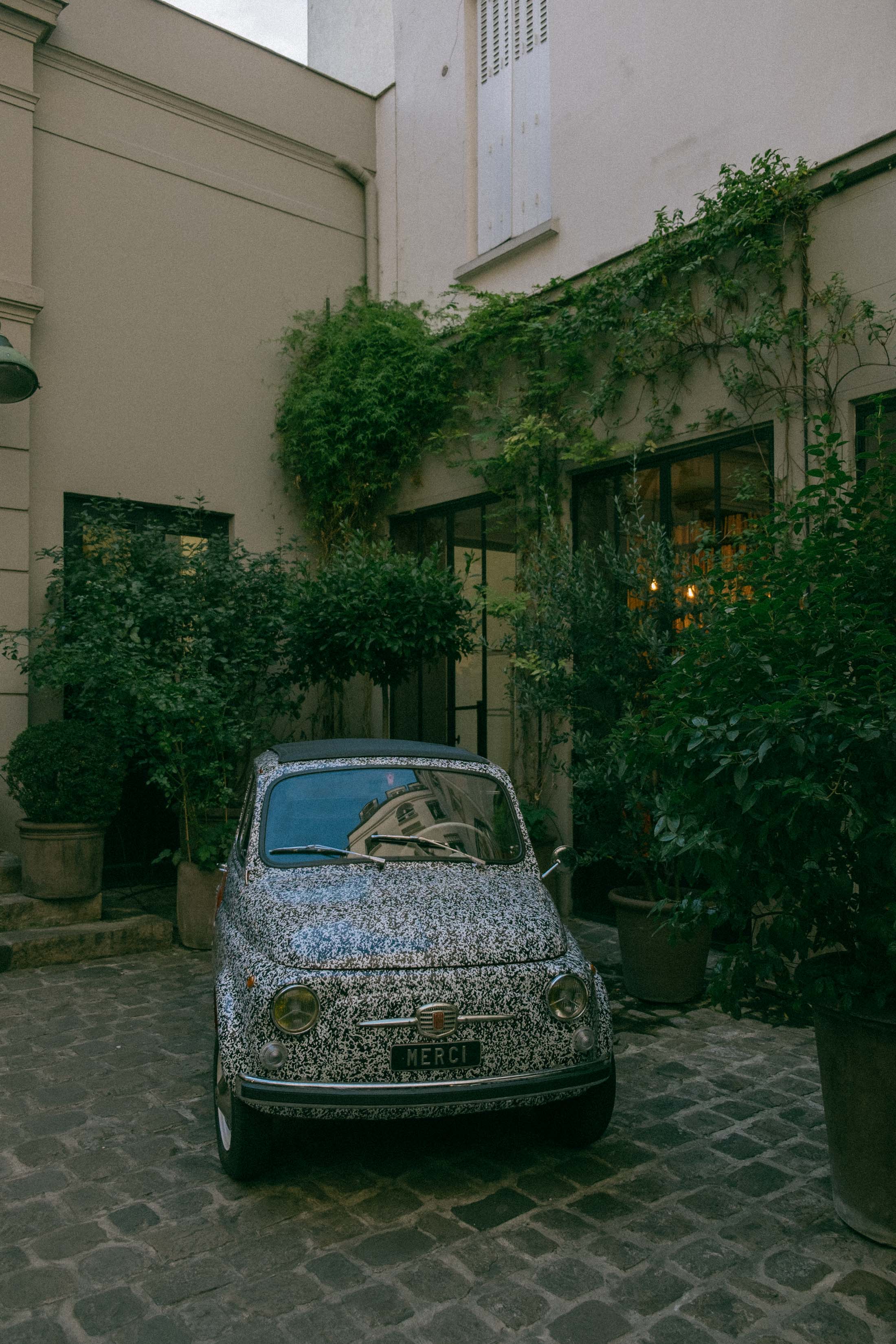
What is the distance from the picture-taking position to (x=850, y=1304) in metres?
3.05

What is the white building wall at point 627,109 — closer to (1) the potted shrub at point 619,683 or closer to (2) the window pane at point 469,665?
(2) the window pane at point 469,665

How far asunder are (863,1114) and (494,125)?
982 centimetres

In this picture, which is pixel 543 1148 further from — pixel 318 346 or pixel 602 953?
pixel 318 346

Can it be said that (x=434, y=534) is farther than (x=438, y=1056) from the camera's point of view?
Yes

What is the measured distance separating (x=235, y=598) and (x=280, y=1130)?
5.47 meters

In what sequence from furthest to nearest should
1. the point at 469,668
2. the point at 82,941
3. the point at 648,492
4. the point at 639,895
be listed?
the point at 469,668
the point at 648,492
the point at 82,941
the point at 639,895

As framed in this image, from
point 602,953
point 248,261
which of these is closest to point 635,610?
point 602,953

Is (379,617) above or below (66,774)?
above

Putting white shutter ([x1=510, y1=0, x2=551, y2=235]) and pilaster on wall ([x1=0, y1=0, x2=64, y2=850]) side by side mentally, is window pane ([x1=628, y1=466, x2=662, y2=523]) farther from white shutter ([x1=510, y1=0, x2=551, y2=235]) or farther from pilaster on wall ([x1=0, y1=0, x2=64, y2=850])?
pilaster on wall ([x1=0, y1=0, x2=64, y2=850])

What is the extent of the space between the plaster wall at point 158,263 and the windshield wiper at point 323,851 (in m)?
4.92

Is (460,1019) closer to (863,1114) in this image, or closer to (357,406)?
(863,1114)

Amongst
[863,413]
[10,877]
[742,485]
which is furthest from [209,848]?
[863,413]

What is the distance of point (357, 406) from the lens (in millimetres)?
9688

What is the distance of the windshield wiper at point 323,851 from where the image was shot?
4414mm
